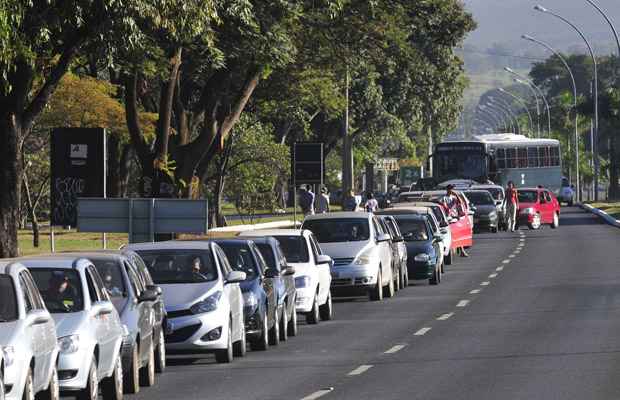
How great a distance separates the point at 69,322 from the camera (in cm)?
1497

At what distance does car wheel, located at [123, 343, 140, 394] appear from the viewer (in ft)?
55.0

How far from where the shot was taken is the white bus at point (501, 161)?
79.0m

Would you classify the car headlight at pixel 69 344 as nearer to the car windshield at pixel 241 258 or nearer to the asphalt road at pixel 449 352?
the asphalt road at pixel 449 352

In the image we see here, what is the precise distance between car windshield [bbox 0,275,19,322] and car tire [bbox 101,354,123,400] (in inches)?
92.3

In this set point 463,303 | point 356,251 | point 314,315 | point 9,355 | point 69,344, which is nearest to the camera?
point 9,355

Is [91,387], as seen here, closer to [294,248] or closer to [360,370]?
[360,370]

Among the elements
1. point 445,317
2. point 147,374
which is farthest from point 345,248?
point 147,374

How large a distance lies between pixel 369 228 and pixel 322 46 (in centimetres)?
2162

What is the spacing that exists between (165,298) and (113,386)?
436 centimetres

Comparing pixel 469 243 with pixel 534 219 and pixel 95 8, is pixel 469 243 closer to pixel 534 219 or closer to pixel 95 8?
pixel 534 219

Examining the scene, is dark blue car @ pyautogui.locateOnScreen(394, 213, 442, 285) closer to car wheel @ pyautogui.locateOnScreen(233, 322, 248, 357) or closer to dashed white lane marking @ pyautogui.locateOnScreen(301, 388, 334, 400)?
car wheel @ pyautogui.locateOnScreen(233, 322, 248, 357)

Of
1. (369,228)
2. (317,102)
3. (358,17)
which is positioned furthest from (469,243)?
(369,228)

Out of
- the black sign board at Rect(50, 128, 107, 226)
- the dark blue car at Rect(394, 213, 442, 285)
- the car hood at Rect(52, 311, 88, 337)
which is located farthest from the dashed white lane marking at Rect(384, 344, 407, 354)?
the dark blue car at Rect(394, 213, 442, 285)

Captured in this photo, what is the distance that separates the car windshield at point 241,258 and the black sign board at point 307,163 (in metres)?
21.1
